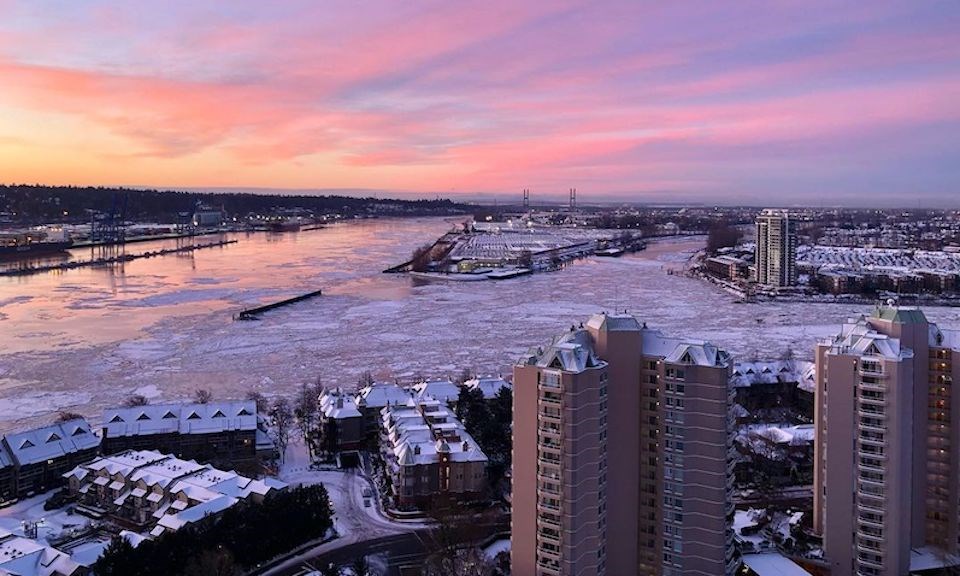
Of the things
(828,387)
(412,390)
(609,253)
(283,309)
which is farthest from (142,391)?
(609,253)

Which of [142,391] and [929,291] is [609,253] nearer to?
[929,291]

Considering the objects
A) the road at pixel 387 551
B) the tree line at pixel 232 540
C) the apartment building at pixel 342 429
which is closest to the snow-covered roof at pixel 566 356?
the road at pixel 387 551

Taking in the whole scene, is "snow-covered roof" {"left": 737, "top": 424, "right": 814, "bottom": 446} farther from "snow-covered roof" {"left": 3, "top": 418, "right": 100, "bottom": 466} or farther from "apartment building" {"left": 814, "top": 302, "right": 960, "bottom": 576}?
"snow-covered roof" {"left": 3, "top": 418, "right": 100, "bottom": 466}

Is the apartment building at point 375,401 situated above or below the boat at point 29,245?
below

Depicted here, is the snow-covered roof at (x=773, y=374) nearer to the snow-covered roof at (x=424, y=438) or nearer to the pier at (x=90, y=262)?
the snow-covered roof at (x=424, y=438)

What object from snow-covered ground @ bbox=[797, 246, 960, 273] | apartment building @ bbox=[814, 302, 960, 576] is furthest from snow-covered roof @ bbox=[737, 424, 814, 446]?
snow-covered ground @ bbox=[797, 246, 960, 273]

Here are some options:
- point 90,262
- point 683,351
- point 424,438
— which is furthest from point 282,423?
point 90,262

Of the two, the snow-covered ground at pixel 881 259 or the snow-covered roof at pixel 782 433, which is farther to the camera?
the snow-covered ground at pixel 881 259

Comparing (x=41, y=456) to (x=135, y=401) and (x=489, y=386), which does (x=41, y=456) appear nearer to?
(x=135, y=401)
